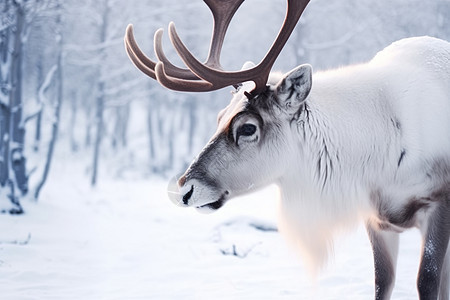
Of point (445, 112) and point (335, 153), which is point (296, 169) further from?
point (445, 112)

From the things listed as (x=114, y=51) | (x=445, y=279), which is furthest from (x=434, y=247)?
(x=114, y=51)

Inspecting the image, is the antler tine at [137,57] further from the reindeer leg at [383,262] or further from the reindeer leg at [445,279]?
the reindeer leg at [445,279]

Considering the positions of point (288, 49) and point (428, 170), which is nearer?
point (428, 170)

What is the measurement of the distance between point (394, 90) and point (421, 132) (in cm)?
26

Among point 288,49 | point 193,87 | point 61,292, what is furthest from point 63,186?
point 193,87

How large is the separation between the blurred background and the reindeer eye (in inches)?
190

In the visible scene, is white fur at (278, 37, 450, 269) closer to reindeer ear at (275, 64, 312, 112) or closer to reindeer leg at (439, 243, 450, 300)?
reindeer ear at (275, 64, 312, 112)

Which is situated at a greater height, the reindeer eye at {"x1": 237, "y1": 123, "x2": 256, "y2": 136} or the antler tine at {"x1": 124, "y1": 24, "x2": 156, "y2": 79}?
the antler tine at {"x1": 124, "y1": 24, "x2": 156, "y2": 79}

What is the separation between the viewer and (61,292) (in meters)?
3.19

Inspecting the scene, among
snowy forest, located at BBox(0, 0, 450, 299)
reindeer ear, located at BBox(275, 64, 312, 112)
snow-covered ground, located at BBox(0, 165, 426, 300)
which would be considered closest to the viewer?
reindeer ear, located at BBox(275, 64, 312, 112)

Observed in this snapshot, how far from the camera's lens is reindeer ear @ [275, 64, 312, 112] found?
2.32 m

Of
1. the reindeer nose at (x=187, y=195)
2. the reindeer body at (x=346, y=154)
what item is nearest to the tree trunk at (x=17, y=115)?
the reindeer body at (x=346, y=154)

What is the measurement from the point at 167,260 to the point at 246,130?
2.29 metres

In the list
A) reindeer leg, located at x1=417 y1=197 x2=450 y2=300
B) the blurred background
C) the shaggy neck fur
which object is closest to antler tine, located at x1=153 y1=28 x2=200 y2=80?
the shaggy neck fur
